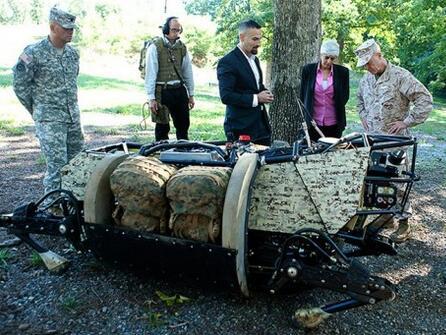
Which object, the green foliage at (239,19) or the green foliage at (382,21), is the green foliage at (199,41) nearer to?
the green foliage at (239,19)

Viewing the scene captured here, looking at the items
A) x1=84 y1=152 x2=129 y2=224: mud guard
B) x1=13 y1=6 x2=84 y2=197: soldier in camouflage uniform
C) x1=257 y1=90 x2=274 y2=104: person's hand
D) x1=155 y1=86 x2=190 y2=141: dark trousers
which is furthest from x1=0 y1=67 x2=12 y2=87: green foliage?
x1=84 y1=152 x2=129 y2=224: mud guard

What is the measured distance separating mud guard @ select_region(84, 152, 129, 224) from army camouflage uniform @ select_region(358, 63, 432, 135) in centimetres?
263

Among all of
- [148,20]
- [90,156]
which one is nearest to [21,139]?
[90,156]

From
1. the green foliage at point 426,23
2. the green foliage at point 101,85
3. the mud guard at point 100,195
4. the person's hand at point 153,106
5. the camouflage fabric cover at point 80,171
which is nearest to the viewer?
the mud guard at point 100,195

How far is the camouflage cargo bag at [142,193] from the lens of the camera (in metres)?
3.30

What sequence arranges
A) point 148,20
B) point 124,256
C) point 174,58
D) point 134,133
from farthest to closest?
point 148,20 → point 134,133 → point 174,58 → point 124,256

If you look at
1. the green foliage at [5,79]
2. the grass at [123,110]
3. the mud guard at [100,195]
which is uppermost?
the mud guard at [100,195]

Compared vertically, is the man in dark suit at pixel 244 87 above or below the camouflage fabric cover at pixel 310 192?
above

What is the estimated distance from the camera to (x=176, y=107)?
634 cm

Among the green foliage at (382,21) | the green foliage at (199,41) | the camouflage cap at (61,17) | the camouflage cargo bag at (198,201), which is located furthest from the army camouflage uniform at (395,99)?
the green foliage at (199,41)

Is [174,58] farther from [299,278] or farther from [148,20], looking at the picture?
[148,20]

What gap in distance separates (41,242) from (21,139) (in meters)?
6.01

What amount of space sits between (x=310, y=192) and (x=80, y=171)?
190 centimetres

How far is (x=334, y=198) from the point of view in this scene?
314 cm
